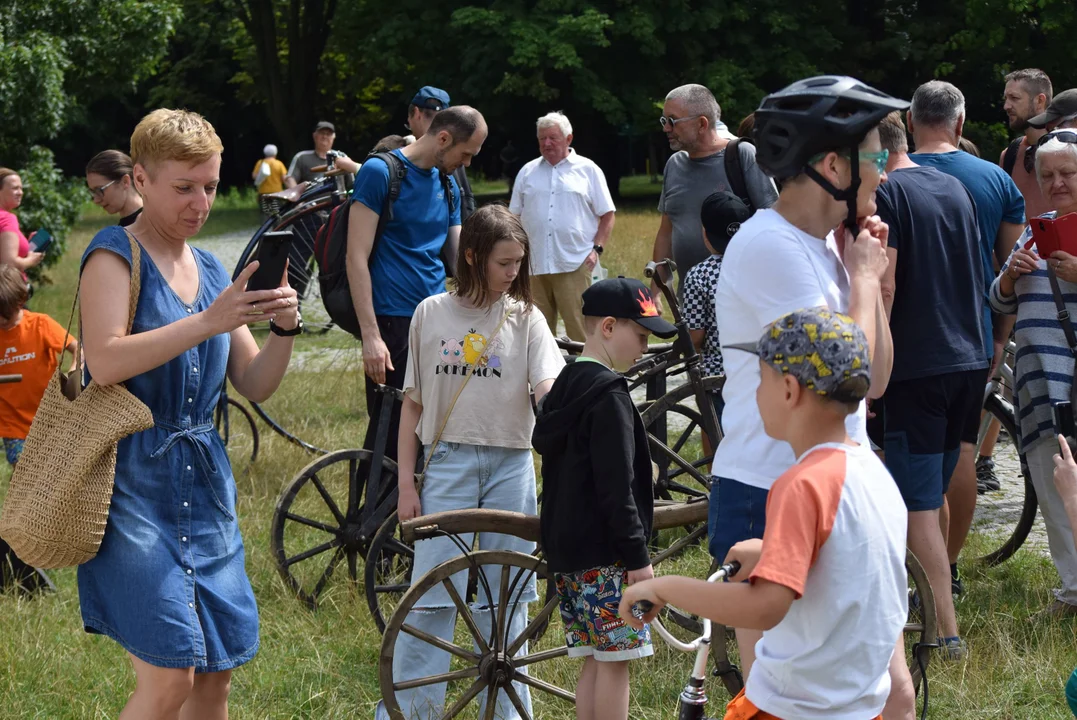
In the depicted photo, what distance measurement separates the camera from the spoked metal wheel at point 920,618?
3.93 meters

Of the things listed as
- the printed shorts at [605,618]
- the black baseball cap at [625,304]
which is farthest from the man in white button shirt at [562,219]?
the printed shorts at [605,618]

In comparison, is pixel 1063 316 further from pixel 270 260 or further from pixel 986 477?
pixel 270 260

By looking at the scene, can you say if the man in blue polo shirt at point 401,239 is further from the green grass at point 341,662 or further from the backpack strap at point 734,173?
the backpack strap at point 734,173

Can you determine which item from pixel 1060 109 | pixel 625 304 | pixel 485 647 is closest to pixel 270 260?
pixel 625 304

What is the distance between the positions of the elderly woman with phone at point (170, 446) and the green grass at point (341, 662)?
132 centimetres

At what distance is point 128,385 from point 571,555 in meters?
1.29

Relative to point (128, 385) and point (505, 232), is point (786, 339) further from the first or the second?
point (505, 232)

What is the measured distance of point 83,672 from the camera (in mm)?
4660

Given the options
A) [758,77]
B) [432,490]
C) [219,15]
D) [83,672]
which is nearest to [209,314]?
[432,490]

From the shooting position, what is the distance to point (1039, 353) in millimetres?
4945

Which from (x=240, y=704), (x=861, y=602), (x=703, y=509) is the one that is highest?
(x=861, y=602)

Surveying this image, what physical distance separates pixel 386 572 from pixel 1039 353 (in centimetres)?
291

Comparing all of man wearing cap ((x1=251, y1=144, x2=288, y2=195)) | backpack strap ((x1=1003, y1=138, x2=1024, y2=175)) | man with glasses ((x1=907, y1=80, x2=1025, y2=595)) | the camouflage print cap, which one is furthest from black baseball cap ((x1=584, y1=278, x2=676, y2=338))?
man wearing cap ((x1=251, y1=144, x2=288, y2=195))

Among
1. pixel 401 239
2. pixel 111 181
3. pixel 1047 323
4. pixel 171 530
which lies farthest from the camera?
pixel 111 181
